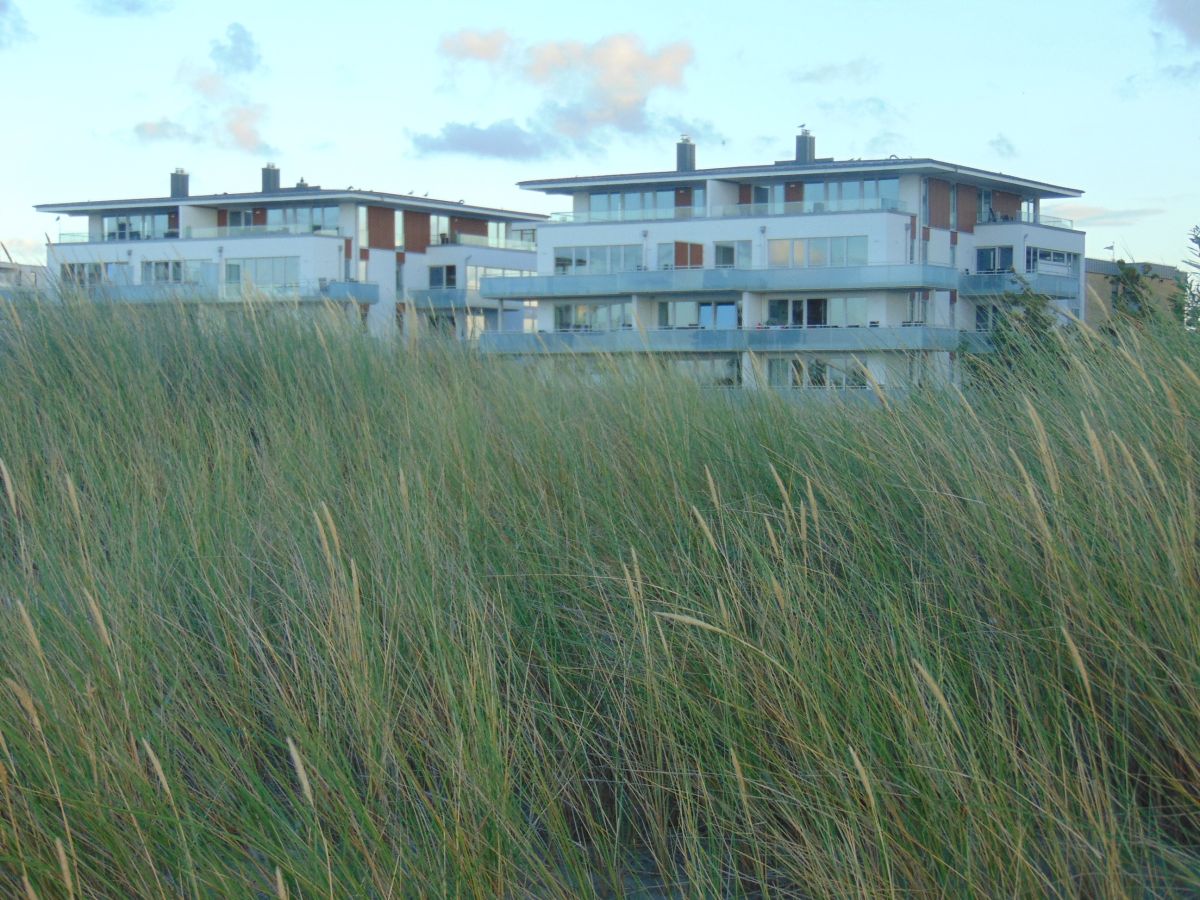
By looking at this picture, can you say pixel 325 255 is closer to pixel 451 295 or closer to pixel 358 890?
pixel 451 295

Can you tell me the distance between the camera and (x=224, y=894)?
2.47 m

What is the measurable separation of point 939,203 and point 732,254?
10080 mm

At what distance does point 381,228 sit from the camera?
6894cm

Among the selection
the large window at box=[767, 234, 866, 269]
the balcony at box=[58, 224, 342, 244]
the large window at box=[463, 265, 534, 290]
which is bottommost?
the large window at box=[463, 265, 534, 290]

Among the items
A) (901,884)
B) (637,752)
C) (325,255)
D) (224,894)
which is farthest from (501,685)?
(325,255)

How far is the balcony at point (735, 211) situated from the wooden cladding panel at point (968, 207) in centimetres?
429

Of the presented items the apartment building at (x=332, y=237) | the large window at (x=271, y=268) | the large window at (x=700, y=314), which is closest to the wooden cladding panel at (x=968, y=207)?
the large window at (x=700, y=314)

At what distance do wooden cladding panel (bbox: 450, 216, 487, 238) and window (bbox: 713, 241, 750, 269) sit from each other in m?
20.9

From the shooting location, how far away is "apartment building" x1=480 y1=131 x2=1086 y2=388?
55812mm

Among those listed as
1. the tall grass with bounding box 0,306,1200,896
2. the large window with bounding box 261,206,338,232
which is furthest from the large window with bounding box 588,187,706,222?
the tall grass with bounding box 0,306,1200,896

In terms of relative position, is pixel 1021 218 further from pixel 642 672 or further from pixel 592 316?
pixel 642 672

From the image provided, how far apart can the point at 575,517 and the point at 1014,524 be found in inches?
55.2

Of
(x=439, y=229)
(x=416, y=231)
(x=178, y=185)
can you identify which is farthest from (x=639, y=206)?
(x=178, y=185)

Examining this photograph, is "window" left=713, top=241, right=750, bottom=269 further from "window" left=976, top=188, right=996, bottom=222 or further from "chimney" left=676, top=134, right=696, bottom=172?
"window" left=976, top=188, right=996, bottom=222
